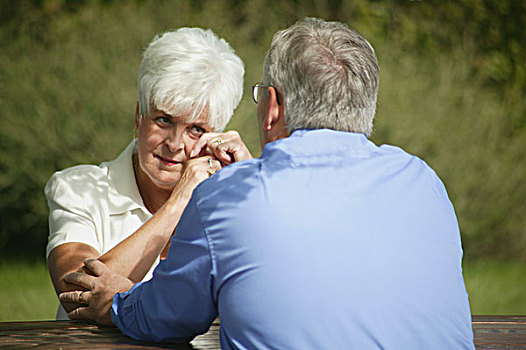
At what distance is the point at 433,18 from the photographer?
6.66 metres

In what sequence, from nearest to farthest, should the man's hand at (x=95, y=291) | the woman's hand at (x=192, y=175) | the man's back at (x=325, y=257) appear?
the man's back at (x=325, y=257)
the man's hand at (x=95, y=291)
the woman's hand at (x=192, y=175)

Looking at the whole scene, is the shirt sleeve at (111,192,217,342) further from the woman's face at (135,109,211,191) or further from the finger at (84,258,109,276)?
the woman's face at (135,109,211,191)

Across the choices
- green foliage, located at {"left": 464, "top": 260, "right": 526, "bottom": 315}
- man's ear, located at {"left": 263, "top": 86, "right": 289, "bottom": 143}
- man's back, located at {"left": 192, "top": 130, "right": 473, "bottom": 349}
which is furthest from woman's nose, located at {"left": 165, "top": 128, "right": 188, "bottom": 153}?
green foliage, located at {"left": 464, "top": 260, "right": 526, "bottom": 315}

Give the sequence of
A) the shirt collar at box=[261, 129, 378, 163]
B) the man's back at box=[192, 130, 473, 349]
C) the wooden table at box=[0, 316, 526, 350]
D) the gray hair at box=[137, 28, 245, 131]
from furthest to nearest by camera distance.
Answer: the gray hair at box=[137, 28, 245, 131], the wooden table at box=[0, 316, 526, 350], the shirt collar at box=[261, 129, 378, 163], the man's back at box=[192, 130, 473, 349]

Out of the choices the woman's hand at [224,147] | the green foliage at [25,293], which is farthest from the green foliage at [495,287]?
the woman's hand at [224,147]

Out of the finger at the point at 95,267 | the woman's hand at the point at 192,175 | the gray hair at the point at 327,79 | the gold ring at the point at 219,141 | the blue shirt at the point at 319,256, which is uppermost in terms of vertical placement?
the gray hair at the point at 327,79

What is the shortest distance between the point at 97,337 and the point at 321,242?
2.53 ft

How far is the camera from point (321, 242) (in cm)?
154

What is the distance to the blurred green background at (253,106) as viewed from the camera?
6.03 metres

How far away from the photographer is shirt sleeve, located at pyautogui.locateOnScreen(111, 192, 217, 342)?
1612 mm

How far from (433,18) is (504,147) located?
1424 mm

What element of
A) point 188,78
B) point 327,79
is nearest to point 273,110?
point 327,79

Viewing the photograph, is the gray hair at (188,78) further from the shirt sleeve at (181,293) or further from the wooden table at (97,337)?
the shirt sleeve at (181,293)

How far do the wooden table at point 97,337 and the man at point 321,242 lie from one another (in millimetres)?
130
